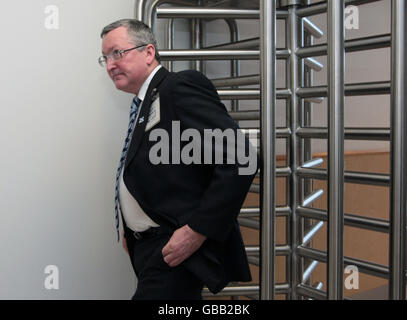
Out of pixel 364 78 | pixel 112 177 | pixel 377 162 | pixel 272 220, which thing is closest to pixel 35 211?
pixel 112 177

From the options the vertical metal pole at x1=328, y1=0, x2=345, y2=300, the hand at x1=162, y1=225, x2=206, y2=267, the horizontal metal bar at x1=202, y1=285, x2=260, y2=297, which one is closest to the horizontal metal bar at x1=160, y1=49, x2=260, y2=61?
the vertical metal pole at x1=328, y1=0, x2=345, y2=300

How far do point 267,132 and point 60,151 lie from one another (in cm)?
109

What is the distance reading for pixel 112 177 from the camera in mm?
2242

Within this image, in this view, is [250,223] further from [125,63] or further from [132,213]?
[125,63]

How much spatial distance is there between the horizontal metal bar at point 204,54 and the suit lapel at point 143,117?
402mm

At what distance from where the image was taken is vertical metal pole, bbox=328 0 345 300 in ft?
4.55

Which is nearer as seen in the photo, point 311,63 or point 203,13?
Answer: point 203,13

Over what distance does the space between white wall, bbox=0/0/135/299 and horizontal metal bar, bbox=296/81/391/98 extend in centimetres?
86

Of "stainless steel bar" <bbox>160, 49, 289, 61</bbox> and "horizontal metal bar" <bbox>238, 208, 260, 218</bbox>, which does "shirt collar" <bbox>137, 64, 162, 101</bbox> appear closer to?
"stainless steel bar" <bbox>160, 49, 289, 61</bbox>

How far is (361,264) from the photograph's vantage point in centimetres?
169

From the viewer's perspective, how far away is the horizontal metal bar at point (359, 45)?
1.57 m
